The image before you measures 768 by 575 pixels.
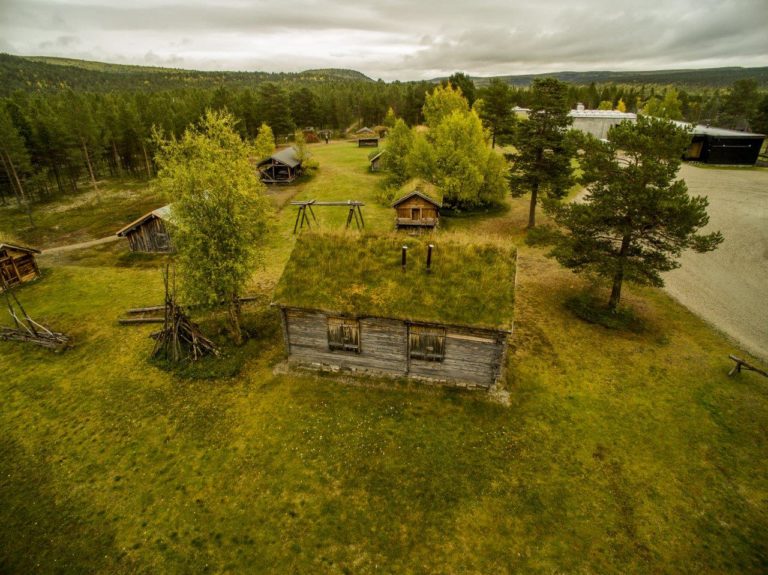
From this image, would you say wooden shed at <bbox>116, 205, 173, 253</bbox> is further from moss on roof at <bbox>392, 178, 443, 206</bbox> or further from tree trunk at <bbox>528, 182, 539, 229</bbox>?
tree trunk at <bbox>528, 182, 539, 229</bbox>

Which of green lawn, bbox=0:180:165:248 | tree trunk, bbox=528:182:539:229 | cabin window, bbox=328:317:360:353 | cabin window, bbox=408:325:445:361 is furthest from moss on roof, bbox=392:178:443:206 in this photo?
green lawn, bbox=0:180:165:248

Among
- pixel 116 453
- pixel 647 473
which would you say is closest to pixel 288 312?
pixel 116 453

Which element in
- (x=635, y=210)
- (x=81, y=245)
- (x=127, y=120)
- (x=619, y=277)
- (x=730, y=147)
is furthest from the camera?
(x=127, y=120)

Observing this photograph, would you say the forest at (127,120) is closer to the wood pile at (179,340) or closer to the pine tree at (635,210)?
the pine tree at (635,210)

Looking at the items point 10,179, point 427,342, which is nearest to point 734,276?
point 427,342

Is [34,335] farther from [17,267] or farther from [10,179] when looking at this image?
[10,179]

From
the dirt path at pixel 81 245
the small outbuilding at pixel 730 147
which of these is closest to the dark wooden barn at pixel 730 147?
the small outbuilding at pixel 730 147

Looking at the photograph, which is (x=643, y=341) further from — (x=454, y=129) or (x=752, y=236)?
(x=454, y=129)
